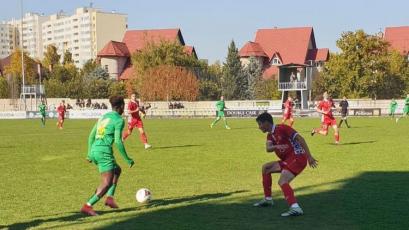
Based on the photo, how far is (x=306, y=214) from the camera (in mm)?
7949

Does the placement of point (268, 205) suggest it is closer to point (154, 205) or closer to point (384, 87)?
point (154, 205)

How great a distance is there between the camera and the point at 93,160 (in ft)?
27.2

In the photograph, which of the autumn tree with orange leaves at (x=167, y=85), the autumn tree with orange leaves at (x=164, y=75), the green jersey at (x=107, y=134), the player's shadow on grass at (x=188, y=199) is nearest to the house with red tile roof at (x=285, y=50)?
the autumn tree with orange leaves at (x=164, y=75)

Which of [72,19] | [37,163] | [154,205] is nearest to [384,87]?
[37,163]

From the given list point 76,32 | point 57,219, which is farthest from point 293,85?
point 76,32

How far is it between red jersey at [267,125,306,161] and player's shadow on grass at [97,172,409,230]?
0.91m

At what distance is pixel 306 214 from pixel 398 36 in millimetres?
93840

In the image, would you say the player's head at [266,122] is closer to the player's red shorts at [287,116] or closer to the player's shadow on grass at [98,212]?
the player's shadow on grass at [98,212]

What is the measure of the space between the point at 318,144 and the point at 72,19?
165349mm

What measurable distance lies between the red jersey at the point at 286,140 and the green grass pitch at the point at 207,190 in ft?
Result: 3.02

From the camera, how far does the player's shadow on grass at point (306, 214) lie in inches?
287

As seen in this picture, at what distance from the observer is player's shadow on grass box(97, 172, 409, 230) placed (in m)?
7.29

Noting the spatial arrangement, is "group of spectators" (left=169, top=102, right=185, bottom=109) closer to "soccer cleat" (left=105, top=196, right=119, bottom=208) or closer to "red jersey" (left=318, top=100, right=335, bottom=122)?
"red jersey" (left=318, top=100, right=335, bottom=122)

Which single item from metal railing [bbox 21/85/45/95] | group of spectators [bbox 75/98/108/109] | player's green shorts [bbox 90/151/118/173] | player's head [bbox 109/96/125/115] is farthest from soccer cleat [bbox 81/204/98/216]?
metal railing [bbox 21/85/45/95]
